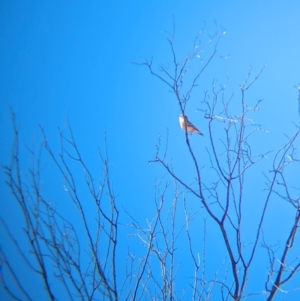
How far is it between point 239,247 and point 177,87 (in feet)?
2.32

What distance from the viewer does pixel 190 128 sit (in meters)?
2.81

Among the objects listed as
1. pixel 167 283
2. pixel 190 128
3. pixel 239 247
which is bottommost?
pixel 167 283

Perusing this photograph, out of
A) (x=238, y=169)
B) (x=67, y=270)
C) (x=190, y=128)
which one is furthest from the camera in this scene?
(x=190, y=128)

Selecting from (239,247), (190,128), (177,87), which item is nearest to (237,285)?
(239,247)

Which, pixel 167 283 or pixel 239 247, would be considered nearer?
pixel 239 247

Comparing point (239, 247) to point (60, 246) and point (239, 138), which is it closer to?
point (239, 138)

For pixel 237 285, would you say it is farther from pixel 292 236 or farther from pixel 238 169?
pixel 238 169

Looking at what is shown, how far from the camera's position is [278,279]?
1.60m

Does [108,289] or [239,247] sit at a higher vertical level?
[239,247]

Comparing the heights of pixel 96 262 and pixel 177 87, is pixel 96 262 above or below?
below

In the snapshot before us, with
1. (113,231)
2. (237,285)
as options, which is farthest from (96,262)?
(237,285)

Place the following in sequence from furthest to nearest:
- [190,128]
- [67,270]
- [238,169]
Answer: [190,128]
[238,169]
[67,270]

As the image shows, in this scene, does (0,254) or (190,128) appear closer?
(0,254)

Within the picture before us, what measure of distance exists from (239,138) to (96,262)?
772 mm
